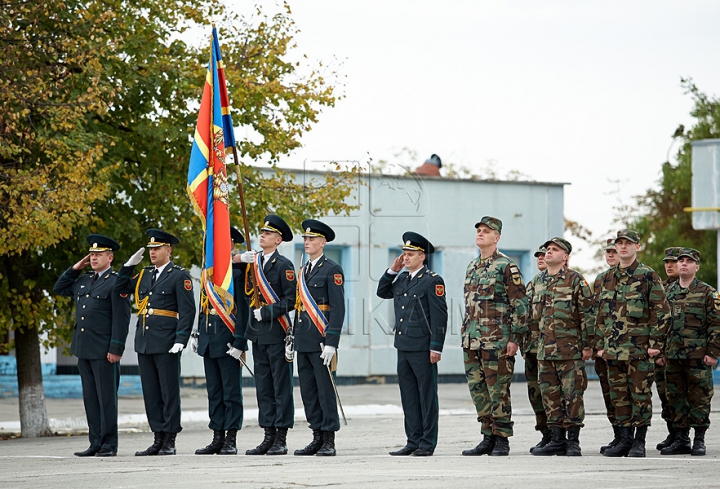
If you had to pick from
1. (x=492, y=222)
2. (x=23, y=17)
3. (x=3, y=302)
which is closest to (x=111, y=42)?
(x=23, y=17)

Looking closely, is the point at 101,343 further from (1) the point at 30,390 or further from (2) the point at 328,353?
(1) the point at 30,390

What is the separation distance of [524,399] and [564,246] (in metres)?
12.4

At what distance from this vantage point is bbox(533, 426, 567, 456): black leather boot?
1000cm

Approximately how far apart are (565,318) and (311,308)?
90.4 inches

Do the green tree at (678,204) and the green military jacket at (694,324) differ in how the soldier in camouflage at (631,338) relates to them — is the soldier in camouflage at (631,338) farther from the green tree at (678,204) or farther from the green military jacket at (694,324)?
the green tree at (678,204)

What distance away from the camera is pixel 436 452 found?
10.8m

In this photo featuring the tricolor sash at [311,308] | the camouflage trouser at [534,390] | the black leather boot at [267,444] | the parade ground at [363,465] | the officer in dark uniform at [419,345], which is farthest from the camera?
the camouflage trouser at [534,390]

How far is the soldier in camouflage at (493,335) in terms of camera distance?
396 inches

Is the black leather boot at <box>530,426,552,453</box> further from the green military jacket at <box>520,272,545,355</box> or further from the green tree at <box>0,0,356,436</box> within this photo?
the green tree at <box>0,0,356,436</box>

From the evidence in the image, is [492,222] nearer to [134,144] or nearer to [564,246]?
[564,246]

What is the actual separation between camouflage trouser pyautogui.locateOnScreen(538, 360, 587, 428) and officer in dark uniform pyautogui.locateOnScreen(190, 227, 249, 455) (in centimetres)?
284

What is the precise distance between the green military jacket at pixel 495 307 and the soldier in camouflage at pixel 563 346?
0.30 m

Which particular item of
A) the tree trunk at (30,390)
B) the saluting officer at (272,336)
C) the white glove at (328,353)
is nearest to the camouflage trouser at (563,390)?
the white glove at (328,353)

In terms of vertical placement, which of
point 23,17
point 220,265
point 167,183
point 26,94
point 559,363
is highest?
point 23,17
